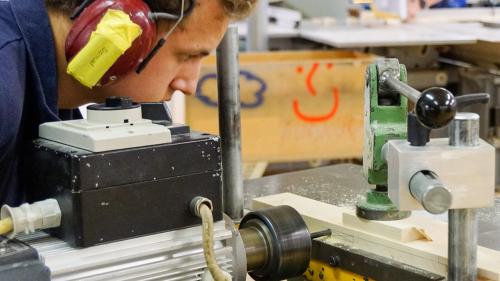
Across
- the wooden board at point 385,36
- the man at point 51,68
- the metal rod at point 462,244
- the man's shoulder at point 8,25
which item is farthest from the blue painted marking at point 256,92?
the metal rod at point 462,244

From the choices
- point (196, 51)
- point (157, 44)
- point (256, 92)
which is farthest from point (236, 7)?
point (256, 92)

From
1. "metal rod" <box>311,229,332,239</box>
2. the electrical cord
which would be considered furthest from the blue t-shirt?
"metal rod" <box>311,229,332,239</box>

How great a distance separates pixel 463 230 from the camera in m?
0.75

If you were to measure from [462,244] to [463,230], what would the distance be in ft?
0.06

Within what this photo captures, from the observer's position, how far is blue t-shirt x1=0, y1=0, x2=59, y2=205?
86 cm

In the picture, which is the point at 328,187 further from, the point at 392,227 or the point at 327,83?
the point at 327,83

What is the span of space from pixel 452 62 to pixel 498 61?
36 centimetres

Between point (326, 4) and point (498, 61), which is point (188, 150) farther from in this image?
point (326, 4)

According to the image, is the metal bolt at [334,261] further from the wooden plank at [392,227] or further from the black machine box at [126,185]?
the black machine box at [126,185]

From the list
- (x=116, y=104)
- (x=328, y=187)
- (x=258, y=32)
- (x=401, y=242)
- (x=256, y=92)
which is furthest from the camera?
(x=258, y=32)

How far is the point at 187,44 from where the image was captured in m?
1.17

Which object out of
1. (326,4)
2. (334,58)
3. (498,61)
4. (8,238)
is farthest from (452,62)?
(8,238)

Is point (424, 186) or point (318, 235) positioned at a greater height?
point (424, 186)

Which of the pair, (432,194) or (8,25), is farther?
(8,25)
